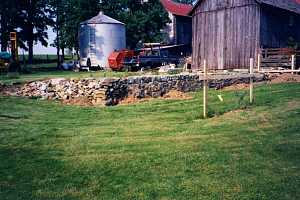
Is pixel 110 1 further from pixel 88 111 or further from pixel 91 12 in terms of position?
pixel 88 111

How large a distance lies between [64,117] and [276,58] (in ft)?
53.0

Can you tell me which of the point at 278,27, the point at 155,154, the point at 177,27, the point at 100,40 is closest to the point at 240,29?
the point at 278,27

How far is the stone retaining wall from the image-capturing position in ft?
64.2

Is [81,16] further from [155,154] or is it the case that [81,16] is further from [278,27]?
[155,154]

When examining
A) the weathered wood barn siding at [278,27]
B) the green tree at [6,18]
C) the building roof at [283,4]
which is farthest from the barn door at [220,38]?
the green tree at [6,18]

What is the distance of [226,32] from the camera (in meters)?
29.6

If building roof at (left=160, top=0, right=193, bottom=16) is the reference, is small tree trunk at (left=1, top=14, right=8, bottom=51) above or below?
below

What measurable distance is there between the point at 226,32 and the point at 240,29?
110 cm

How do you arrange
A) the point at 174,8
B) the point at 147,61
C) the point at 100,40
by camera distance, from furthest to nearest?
the point at 174,8, the point at 100,40, the point at 147,61

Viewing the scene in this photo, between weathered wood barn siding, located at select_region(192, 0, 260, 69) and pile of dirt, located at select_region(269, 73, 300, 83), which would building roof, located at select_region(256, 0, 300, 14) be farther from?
pile of dirt, located at select_region(269, 73, 300, 83)

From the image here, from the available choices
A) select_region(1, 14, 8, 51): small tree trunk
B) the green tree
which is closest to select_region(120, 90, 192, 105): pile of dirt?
the green tree

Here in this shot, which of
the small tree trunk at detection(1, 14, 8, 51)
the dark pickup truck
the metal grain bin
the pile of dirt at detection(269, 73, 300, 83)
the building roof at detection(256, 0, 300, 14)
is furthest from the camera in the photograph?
the small tree trunk at detection(1, 14, 8, 51)

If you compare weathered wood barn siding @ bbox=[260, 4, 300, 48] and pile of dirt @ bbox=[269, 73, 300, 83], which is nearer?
pile of dirt @ bbox=[269, 73, 300, 83]

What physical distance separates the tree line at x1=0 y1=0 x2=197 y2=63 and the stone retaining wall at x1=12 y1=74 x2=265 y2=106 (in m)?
27.2
